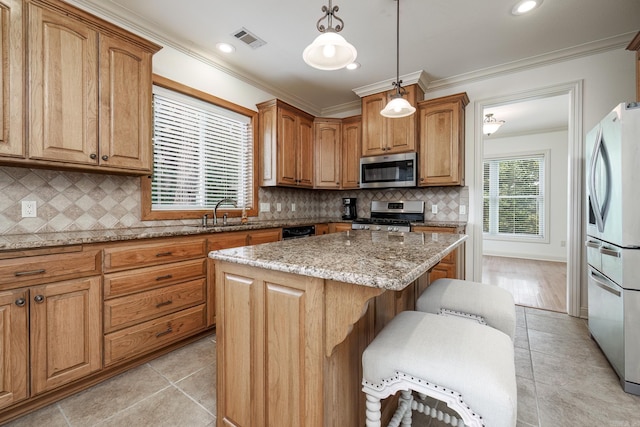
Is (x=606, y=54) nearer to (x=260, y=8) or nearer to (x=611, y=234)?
(x=611, y=234)

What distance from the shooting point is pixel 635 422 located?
58.7 inches

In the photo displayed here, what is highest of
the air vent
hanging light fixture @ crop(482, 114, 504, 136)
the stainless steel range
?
the air vent

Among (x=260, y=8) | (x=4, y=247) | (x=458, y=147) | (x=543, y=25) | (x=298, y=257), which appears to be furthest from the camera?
(x=458, y=147)

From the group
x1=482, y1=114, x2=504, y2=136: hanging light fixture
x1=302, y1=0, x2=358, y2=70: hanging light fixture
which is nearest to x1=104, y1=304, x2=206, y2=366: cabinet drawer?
x1=302, y1=0, x2=358, y2=70: hanging light fixture

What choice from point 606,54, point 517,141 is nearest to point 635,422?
point 606,54

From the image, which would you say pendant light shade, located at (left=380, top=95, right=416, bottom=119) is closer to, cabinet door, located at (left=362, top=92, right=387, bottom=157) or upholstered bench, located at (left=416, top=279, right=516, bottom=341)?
upholstered bench, located at (left=416, top=279, right=516, bottom=341)

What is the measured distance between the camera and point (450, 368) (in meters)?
0.87

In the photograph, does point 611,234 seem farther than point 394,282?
Yes

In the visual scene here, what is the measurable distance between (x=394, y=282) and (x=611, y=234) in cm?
209

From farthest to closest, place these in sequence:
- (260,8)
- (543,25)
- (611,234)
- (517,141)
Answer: (517,141)
(543,25)
(260,8)
(611,234)

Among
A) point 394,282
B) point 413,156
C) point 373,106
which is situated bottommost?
point 394,282

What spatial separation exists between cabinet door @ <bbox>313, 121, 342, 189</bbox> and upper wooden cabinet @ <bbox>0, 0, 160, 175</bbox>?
2341 mm

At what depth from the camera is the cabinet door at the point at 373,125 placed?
3734mm

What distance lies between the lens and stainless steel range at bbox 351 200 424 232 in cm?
356
